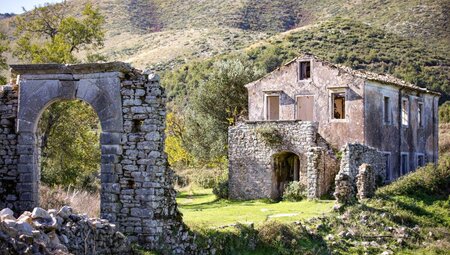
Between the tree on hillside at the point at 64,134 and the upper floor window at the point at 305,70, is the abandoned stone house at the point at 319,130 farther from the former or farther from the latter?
the tree on hillside at the point at 64,134

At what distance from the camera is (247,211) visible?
2377cm

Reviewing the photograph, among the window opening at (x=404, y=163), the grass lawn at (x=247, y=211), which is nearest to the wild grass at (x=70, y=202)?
the grass lawn at (x=247, y=211)

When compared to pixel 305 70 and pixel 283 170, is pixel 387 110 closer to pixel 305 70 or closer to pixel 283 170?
pixel 305 70

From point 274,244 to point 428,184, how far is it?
39.1ft

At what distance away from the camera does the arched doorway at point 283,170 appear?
30.1 metres

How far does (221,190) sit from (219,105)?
11905 millimetres

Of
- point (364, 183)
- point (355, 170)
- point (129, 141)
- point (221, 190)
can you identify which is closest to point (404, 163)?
point (355, 170)

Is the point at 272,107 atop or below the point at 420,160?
atop

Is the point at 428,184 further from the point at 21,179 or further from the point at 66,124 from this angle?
the point at 21,179

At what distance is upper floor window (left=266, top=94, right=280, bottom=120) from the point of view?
112 ft

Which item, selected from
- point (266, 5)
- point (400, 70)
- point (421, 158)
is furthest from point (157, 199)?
point (266, 5)

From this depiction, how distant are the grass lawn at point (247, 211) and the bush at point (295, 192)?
836mm

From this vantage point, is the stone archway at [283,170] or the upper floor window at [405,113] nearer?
Answer: the stone archway at [283,170]

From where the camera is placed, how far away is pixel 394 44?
62.0m
